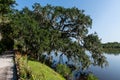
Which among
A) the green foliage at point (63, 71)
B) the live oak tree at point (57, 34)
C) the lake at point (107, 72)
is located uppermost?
the live oak tree at point (57, 34)

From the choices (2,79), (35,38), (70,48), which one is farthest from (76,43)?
(2,79)

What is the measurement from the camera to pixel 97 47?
2095 inches

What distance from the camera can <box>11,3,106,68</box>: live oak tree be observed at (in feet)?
158

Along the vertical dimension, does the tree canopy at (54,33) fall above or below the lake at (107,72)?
above

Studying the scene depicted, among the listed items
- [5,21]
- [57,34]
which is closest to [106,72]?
[57,34]

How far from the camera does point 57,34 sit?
52062 mm

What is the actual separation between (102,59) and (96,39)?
157 inches

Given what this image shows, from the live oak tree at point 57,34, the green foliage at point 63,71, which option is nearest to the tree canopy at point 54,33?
the live oak tree at point 57,34

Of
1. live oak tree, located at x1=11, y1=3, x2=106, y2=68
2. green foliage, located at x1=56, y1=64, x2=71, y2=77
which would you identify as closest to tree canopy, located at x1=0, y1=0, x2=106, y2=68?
live oak tree, located at x1=11, y1=3, x2=106, y2=68

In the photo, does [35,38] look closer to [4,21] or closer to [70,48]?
[70,48]

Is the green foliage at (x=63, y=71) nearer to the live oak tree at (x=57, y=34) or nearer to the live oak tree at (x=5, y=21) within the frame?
the live oak tree at (x=57, y=34)

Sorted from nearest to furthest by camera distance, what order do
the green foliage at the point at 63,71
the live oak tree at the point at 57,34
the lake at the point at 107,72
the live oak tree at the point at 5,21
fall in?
the green foliage at the point at 63,71 → the live oak tree at the point at 57,34 → the lake at the point at 107,72 → the live oak tree at the point at 5,21

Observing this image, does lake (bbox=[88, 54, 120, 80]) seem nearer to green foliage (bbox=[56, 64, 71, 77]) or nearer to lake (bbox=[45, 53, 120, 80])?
lake (bbox=[45, 53, 120, 80])

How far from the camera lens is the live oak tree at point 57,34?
158 ft
